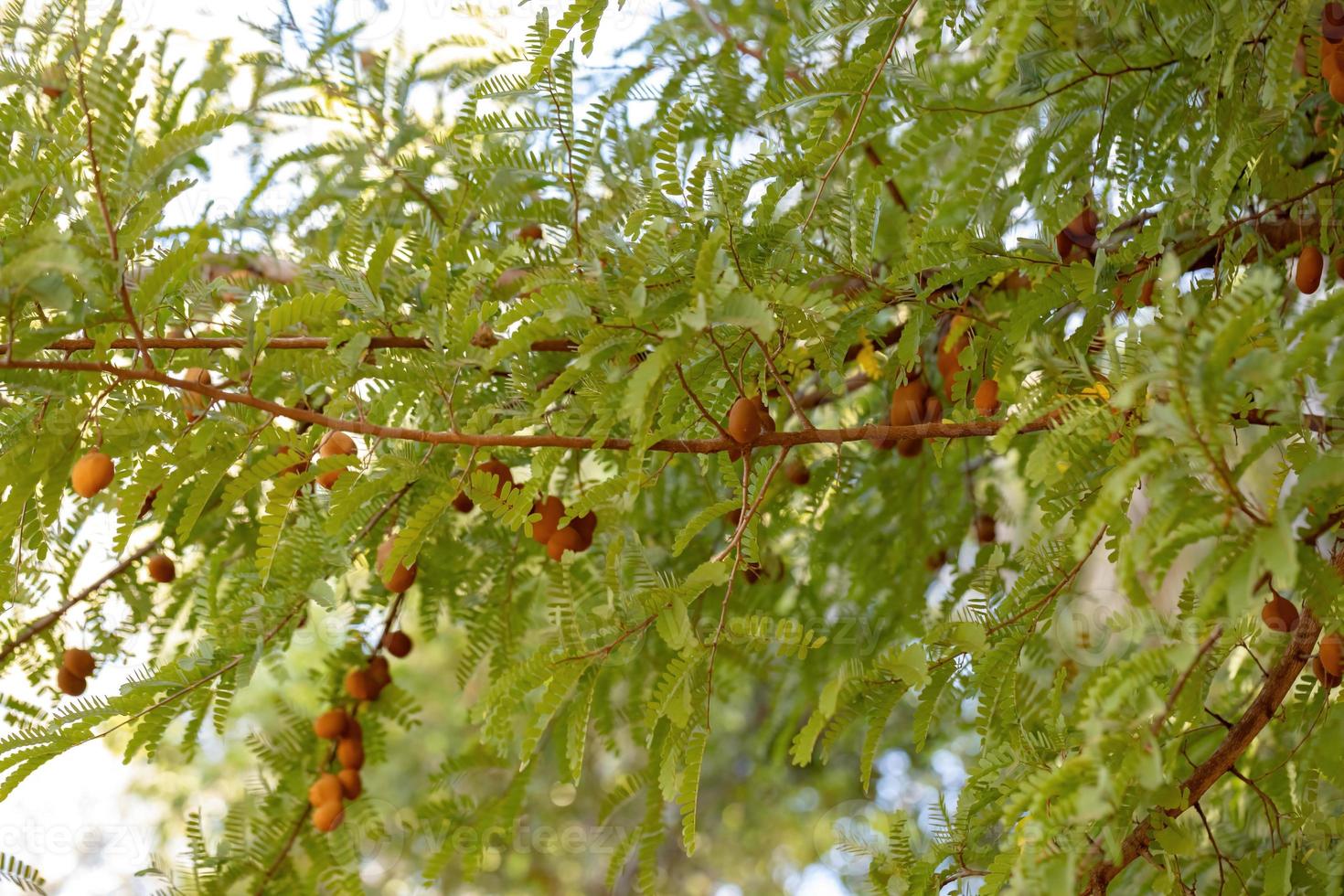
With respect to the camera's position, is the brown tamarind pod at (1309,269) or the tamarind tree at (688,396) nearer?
the tamarind tree at (688,396)

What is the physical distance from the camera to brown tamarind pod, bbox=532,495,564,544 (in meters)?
1.07

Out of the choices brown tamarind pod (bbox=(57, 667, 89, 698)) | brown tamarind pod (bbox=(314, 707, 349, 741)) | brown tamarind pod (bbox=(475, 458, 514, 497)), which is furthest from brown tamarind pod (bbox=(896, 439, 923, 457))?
brown tamarind pod (bbox=(57, 667, 89, 698))

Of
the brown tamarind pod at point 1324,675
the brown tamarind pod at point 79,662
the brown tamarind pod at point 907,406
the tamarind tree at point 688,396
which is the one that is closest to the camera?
the tamarind tree at point 688,396

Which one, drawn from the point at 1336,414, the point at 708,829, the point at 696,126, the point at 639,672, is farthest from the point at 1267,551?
the point at 708,829

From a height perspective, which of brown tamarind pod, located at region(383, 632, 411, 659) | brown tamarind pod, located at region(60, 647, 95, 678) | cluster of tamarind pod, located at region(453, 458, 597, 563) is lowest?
cluster of tamarind pod, located at region(453, 458, 597, 563)

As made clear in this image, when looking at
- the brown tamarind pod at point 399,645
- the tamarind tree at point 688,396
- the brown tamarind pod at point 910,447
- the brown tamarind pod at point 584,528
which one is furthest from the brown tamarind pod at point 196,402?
the brown tamarind pod at point 910,447

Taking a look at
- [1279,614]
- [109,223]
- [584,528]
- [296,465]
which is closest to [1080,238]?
[1279,614]

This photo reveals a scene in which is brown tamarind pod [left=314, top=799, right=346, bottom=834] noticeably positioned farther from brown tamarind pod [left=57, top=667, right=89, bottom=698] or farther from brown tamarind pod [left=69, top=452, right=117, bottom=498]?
brown tamarind pod [left=69, top=452, right=117, bottom=498]

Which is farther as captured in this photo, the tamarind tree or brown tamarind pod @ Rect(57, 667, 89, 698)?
brown tamarind pod @ Rect(57, 667, 89, 698)

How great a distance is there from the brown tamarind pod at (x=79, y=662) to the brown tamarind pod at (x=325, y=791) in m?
0.31

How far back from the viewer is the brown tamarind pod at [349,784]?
→ 1515 mm

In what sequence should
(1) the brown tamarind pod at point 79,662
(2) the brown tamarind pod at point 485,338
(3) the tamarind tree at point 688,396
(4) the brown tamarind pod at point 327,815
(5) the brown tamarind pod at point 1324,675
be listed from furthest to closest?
(4) the brown tamarind pod at point 327,815 < (1) the brown tamarind pod at point 79,662 < (2) the brown tamarind pod at point 485,338 < (5) the brown tamarind pod at point 1324,675 < (3) the tamarind tree at point 688,396

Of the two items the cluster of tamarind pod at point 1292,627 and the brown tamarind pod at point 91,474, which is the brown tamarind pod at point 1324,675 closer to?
the cluster of tamarind pod at point 1292,627

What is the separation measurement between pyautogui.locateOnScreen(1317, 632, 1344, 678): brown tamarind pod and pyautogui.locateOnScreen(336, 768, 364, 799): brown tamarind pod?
A: 43.7 inches
